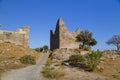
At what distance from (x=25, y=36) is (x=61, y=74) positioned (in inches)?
1343

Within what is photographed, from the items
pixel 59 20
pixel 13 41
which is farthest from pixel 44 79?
pixel 59 20

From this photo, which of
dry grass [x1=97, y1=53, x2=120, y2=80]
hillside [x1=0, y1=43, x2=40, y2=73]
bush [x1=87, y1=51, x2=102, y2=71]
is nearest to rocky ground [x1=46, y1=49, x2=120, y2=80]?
dry grass [x1=97, y1=53, x2=120, y2=80]

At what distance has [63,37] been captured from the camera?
217 ft

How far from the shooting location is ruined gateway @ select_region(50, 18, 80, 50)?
216ft

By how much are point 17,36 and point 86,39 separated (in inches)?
643

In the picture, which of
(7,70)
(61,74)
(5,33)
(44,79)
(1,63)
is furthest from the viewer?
(5,33)

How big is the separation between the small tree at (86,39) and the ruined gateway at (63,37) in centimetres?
230

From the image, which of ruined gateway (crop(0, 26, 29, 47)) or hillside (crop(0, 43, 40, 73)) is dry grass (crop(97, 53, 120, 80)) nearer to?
hillside (crop(0, 43, 40, 73))

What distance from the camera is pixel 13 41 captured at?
62000 mm

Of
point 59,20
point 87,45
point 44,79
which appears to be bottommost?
point 44,79

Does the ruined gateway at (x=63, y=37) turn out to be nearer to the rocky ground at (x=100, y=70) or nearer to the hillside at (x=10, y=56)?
the hillside at (x=10, y=56)

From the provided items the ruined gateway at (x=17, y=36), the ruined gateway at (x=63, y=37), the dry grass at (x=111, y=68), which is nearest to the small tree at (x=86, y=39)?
the ruined gateway at (x=63, y=37)

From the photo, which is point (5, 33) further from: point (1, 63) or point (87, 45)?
point (1, 63)

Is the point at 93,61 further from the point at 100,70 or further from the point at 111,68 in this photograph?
the point at 111,68
